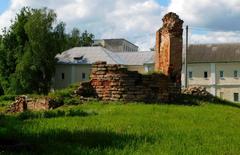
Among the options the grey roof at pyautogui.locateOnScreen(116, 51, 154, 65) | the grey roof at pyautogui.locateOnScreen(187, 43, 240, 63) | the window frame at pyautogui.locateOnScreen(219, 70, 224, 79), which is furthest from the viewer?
the grey roof at pyautogui.locateOnScreen(116, 51, 154, 65)

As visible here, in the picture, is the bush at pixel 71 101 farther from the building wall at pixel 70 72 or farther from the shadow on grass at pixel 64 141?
the building wall at pixel 70 72

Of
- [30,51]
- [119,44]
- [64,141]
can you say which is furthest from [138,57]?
[64,141]

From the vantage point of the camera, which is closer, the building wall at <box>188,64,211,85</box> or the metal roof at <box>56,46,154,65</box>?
the metal roof at <box>56,46,154,65</box>

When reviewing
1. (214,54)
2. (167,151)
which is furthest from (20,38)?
(167,151)

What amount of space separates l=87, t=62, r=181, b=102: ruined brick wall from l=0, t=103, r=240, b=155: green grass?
15.2 feet

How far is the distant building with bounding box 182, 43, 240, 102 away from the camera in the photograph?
64.4m

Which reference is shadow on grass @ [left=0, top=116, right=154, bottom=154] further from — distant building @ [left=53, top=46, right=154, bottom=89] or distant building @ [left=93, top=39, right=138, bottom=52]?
distant building @ [left=93, top=39, right=138, bottom=52]

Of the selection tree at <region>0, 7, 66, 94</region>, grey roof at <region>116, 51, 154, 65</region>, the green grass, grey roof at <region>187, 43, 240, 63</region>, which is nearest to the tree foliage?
tree at <region>0, 7, 66, 94</region>

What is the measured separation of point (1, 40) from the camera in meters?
61.4

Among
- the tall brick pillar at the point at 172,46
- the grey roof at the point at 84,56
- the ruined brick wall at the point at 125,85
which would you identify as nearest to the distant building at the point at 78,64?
the grey roof at the point at 84,56

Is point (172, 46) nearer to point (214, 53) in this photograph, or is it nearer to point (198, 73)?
point (214, 53)

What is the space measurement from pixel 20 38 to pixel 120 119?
49.3 meters

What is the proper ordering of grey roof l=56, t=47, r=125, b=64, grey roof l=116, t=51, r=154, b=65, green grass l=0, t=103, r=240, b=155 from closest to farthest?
green grass l=0, t=103, r=240, b=155 → grey roof l=56, t=47, r=125, b=64 → grey roof l=116, t=51, r=154, b=65

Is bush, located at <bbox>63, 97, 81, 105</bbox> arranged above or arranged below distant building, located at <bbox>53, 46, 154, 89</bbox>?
below
